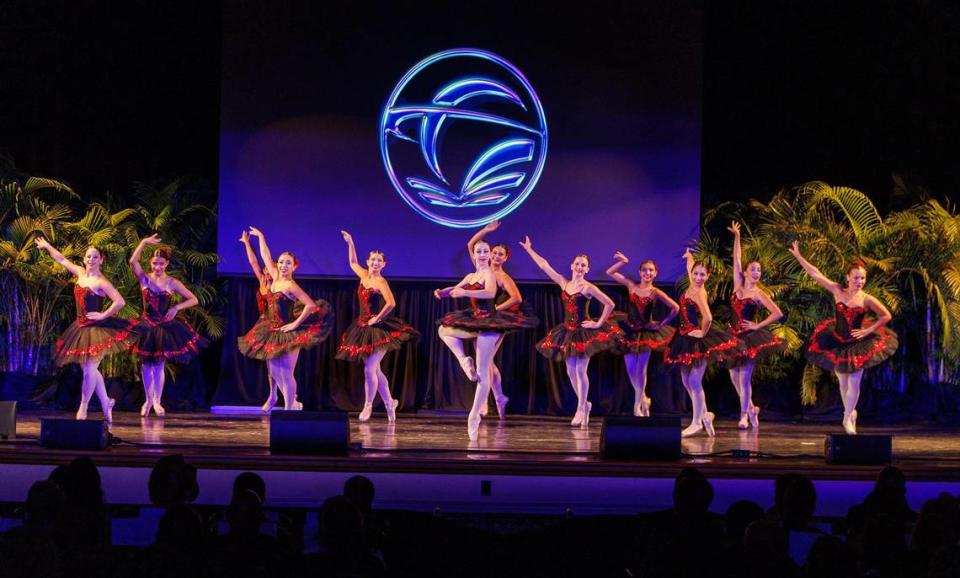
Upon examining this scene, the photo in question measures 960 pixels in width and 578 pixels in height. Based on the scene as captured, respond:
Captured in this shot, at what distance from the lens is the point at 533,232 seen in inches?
444

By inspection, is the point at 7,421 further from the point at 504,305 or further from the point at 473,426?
the point at 504,305

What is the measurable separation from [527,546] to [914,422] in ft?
24.7

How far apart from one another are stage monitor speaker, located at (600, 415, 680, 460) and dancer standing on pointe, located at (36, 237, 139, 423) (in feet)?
15.8

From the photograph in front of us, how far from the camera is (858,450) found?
646 centimetres

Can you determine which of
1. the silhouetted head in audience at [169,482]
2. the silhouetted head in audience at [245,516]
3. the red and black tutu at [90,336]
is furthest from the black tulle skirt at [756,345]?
the silhouetted head in audience at [245,516]

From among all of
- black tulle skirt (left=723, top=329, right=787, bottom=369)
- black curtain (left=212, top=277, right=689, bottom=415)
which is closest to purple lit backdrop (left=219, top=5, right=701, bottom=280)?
black curtain (left=212, top=277, right=689, bottom=415)

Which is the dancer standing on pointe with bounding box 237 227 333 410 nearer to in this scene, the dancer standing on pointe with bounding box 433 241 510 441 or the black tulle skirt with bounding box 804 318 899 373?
the dancer standing on pointe with bounding box 433 241 510 441

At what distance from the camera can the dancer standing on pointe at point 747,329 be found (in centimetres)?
976

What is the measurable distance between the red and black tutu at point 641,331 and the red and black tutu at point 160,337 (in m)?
4.18

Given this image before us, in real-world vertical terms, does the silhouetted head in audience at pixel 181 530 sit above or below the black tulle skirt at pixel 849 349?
below

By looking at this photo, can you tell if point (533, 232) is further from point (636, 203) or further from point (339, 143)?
point (339, 143)

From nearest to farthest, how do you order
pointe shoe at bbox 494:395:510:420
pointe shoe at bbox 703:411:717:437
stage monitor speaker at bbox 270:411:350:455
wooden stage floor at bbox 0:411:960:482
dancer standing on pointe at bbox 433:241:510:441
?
wooden stage floor at bbox 0:411:960:482
stage monitor speaker at bbox 270:411:350:455
dancer standing on pointe at bbox 433:241:510:441
pointe shoe at bbox 703:411:717:437
pointe shoe at bbox 494:395:510:420

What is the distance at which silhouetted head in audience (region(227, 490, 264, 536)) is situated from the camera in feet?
11.4

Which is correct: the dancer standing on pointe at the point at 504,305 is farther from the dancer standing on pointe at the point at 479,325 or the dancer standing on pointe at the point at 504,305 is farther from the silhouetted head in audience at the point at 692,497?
the silhouetted head in audience at the point at 692,497
